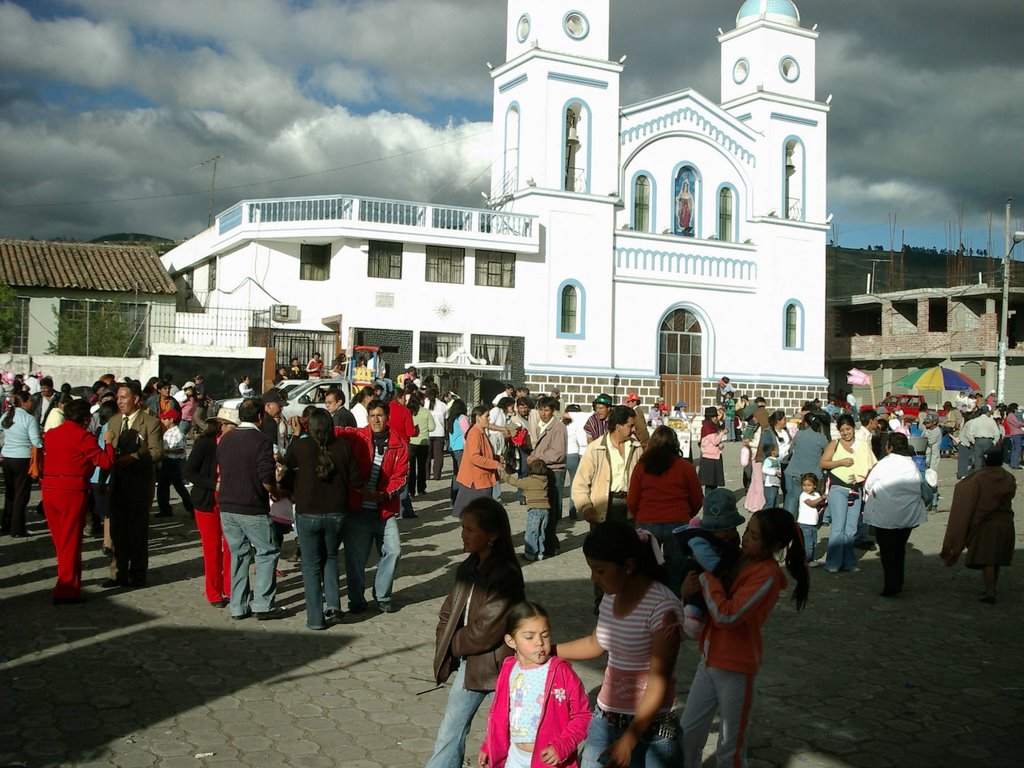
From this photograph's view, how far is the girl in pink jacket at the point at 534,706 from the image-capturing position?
4.05 meters

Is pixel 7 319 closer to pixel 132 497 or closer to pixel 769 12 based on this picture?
pixel 132 497

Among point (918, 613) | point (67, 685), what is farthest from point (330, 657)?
point (918, 613)

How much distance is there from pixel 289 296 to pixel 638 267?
1212cm

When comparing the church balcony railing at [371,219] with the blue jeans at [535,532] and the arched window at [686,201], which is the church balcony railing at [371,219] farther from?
the blue jeans at [535,532]

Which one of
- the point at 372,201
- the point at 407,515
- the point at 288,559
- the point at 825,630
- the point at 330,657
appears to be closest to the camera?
the point at 330,657

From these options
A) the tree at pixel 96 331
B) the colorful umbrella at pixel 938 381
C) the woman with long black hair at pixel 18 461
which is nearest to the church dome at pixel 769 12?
the colorful umbrella at pixel 938 381

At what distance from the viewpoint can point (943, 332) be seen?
44.9 metres

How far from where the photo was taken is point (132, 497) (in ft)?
32.8

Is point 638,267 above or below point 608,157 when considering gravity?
below

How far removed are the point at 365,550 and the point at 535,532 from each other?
344 centimetres

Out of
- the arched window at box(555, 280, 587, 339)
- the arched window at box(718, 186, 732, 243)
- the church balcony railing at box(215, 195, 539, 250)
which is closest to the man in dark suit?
the church balcony railing at box(215, 195, 539, 250)

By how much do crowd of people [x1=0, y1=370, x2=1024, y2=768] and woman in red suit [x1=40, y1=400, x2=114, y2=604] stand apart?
17mm

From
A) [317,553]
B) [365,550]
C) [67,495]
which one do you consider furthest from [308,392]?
[317,553]

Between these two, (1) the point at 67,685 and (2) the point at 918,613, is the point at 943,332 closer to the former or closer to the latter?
(2) the point at 918,613
